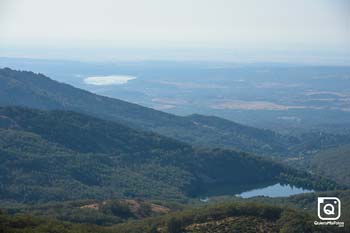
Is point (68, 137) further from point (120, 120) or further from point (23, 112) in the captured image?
→ point (120, 120)

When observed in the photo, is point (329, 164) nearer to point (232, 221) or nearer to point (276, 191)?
point (276, 191)

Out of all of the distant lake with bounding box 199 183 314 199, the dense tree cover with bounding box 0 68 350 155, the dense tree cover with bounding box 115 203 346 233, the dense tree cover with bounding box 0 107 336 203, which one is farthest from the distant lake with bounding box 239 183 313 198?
the dense tree cover with bounding box 115 203 346 233

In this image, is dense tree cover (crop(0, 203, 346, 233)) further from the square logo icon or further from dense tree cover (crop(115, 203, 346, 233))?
the square logo icon

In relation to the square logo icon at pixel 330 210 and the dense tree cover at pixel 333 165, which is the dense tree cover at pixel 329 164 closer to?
the dense tree cover at pixel 333 165

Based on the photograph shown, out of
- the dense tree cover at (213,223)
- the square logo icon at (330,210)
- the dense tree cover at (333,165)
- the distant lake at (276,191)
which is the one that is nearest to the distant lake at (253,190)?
the distant lake at (276,191)

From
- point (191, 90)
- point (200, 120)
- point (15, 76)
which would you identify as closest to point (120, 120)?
point (200, 120)
